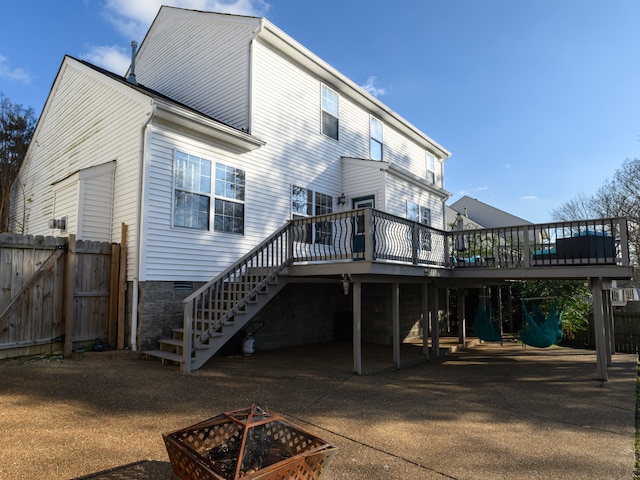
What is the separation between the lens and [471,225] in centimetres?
2883

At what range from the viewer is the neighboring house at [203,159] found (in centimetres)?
779

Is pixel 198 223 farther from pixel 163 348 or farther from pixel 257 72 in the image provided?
pixel 257 72

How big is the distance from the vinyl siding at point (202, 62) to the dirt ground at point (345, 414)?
6179 mm

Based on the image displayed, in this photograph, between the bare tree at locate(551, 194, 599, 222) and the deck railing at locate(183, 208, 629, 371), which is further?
the bare tree at locate(551, 194, 599, 222)

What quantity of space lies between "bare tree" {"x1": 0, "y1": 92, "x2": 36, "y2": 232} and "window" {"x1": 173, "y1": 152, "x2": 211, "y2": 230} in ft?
44.9

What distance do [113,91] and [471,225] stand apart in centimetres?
2553

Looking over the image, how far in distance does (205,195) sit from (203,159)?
2.59 ft

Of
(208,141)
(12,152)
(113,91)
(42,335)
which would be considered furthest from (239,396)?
(12,152)

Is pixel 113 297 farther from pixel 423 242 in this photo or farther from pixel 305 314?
pixel 423 242

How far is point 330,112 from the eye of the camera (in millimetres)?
12312

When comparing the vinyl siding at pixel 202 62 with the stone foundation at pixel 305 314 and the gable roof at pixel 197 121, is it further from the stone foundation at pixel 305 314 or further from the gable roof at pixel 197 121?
the stone foundation at pixel 305 314

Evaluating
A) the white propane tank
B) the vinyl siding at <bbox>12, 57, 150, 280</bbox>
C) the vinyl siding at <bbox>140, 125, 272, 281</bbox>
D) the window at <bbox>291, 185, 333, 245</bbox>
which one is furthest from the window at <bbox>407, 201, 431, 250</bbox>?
the vinyl siding at <bbox>12, 57, 150, 280</bbox>

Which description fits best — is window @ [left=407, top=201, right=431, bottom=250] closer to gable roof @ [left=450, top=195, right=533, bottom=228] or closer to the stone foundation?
the stone foundation

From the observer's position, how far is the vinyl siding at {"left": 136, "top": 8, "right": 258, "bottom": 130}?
9969 millimetres
